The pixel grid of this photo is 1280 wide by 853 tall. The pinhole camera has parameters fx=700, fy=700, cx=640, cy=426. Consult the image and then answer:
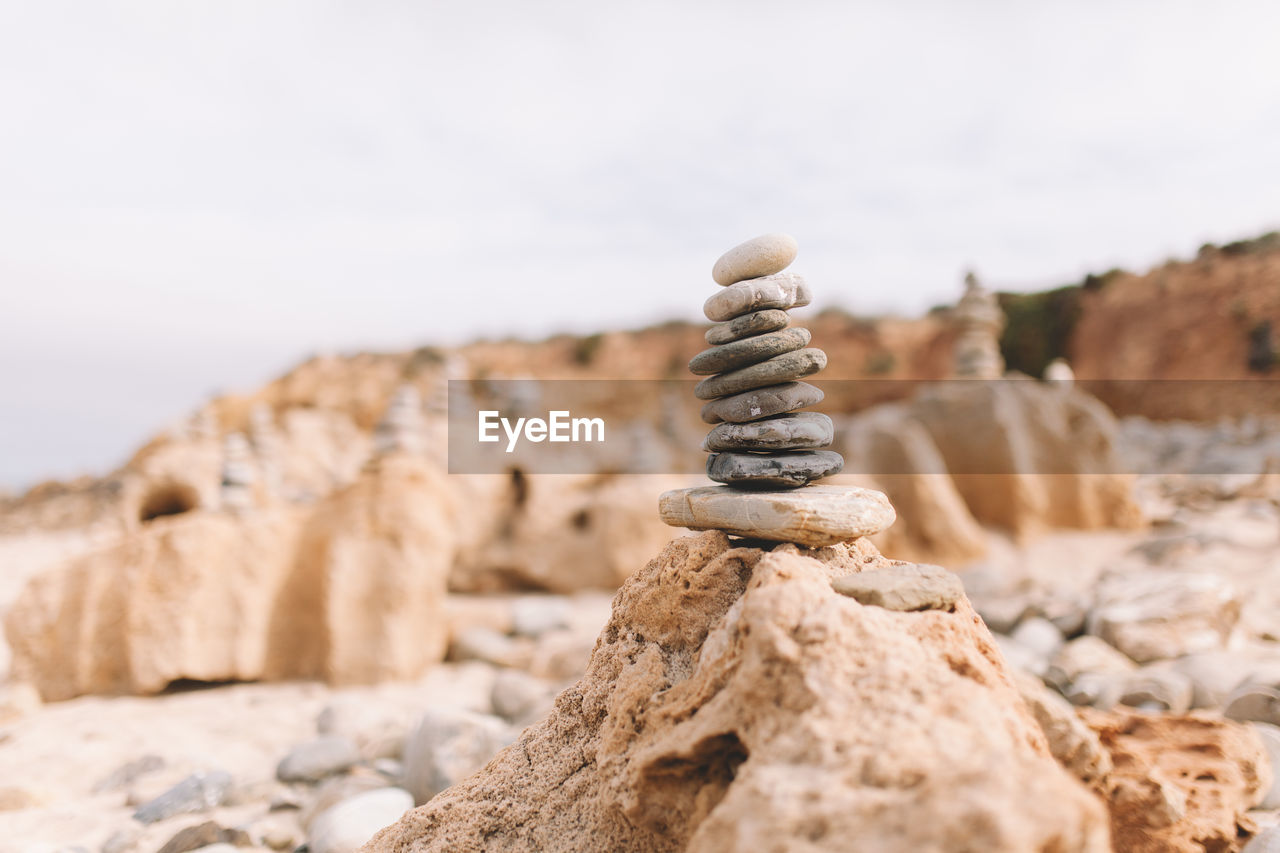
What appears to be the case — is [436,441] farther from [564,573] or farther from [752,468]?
[752,468]

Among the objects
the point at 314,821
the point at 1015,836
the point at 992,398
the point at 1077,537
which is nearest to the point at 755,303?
the point at 1015,836

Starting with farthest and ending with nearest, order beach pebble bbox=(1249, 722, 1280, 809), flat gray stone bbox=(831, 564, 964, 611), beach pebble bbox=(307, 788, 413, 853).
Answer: beach pebble bbox=(307, 788, 413, 853) < beach pebble bbox=(1249, 722, 1280, 809) < flat gray stone bbox=(831, 564, 964, 611)

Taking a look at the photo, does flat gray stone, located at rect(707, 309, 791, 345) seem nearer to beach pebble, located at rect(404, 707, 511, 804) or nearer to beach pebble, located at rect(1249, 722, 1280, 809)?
beach pebble, located at rect(404, 707, 511, 804)

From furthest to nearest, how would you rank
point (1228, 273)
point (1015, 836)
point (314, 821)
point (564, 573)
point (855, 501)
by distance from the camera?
1. point (1228, 273)
2. point (564, 573)
3. point (314, 821)
4. point (855, 501)
5. point (1015, 836)

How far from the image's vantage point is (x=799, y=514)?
1.99 m

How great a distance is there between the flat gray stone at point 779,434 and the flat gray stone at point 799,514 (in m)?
0.15

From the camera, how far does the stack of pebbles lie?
224 centimetres

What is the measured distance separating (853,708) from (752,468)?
936 millimetres

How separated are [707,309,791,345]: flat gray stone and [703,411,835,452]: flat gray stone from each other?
0.96 ft

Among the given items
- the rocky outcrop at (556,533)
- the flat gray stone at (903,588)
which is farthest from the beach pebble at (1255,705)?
the rocky outcrop at (556,533)

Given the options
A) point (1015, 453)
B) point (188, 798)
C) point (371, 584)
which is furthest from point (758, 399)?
point (1015, 453)

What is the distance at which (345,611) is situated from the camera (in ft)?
18.8

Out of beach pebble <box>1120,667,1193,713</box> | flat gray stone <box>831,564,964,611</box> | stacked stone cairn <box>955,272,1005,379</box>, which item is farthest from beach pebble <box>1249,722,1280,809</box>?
stacked stone cairn <box>955,272,1005,379</box>

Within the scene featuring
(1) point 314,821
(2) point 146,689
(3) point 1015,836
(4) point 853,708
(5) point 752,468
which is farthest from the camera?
(2) point 146,689
